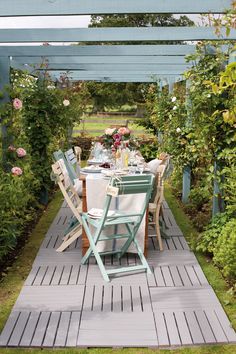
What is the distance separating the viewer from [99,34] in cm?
491

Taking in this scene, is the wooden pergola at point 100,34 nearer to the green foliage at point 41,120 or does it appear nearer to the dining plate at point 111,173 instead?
the green foliage at point 41,120

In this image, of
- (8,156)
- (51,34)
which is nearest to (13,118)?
(8,156)

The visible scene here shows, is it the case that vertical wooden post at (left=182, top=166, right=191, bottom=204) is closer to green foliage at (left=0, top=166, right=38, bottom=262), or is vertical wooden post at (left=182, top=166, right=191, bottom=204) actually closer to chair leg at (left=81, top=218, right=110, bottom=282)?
green foliage at (left=0, top=166, right=38, bottom=262)

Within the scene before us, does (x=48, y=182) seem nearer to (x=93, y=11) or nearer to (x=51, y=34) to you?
(x=51, y=34)

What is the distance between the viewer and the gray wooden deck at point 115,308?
3.13 m

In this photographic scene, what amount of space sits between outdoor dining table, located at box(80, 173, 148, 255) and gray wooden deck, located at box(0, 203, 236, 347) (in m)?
0.20

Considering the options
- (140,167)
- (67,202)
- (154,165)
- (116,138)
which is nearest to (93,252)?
(67,202)

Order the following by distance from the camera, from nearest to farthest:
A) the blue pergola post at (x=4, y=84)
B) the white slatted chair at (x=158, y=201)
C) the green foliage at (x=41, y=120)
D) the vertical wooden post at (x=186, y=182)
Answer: the white slatted chair at (x=158, y=201)
the blue pergola post at (x=4, y=84)
the green foliage at (x=41, y=120)
the vertical wooden post at (x=186, y=182)

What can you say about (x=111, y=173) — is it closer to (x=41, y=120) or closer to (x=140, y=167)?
(x=140, y=167)

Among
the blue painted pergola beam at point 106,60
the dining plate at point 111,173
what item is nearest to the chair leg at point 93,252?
the dining plate at point 111,173

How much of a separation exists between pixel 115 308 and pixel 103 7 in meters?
2.36

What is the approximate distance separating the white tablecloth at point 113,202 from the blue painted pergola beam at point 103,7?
1.60 metres

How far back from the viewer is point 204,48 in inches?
203

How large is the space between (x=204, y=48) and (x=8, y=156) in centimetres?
244
